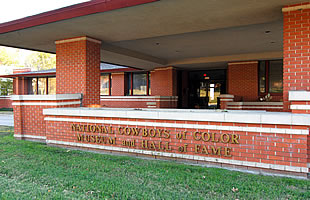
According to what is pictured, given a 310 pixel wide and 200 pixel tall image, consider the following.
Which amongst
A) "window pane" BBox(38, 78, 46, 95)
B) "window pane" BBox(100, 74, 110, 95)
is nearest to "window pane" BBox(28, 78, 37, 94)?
"window pane" BBox(38, 78, 46, 95)

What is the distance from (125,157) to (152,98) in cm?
1216

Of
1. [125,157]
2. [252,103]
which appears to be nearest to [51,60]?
[252,103]

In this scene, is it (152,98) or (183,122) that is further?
(152,98)

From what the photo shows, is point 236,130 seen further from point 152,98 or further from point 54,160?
point 152,98

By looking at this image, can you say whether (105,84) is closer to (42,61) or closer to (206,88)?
(206,88)

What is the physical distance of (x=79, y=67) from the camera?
9.05 meters

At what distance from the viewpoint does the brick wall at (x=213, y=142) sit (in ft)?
14.5

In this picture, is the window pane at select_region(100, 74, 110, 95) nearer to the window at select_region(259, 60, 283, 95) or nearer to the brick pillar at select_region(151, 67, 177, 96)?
the brick pillar at select_region(151, 67, 177, 96)

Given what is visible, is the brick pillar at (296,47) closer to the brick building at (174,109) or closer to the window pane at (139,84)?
the brick building at (174,109)

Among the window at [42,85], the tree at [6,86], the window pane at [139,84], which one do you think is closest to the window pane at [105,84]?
the window pane at [139,84]

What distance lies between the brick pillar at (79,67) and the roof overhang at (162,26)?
0.38 metres

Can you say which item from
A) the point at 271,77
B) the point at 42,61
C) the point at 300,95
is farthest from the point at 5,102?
the point at 42,61

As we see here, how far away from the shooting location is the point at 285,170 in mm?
4430

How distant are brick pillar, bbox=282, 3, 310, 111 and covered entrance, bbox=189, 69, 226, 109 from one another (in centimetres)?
1291
